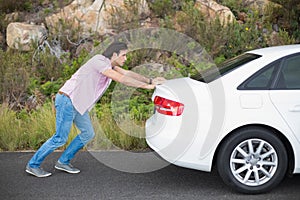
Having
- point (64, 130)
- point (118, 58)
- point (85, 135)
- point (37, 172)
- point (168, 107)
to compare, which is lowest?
point (37, 172)

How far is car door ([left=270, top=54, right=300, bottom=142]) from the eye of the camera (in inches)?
221

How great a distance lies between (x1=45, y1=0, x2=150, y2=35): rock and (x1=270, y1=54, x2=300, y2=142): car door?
724 cm

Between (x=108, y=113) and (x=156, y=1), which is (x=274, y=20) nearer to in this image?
(x=156, y=1)

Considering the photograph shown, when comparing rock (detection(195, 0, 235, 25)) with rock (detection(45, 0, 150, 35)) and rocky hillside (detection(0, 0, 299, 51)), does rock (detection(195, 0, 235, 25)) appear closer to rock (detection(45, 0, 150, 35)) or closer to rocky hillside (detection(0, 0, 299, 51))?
rocky hillside (detection(0, 0, 299, 51))

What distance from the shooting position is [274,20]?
42.0ft

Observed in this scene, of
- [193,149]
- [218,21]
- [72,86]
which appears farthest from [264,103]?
[218,21]

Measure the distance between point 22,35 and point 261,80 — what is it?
303 inches

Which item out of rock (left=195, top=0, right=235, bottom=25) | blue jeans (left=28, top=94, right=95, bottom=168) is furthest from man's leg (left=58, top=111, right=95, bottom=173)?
rock (left=195, top=0, right=235, bottom=25)

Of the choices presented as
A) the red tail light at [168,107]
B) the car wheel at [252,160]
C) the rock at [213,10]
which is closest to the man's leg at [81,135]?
the red tail light at [168,107]

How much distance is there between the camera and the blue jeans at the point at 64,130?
6.38 m

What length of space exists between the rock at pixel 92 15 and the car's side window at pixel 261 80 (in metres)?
7.15

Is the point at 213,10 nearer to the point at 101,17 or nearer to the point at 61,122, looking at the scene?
the point at 101,17

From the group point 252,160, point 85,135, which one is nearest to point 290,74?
point 252,160

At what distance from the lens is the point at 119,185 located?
6.21 m
